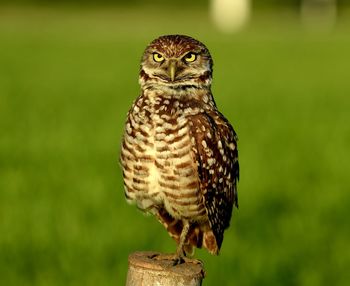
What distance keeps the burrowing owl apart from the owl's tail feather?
73 mm

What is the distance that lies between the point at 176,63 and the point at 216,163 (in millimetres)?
513

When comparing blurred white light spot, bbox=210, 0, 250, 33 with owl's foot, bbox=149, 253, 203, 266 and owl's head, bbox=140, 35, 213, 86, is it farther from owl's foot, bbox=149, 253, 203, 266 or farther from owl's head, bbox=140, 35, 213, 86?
owl's foot, bbox=149, 253, 203, 266

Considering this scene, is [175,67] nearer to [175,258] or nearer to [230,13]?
[175,258]

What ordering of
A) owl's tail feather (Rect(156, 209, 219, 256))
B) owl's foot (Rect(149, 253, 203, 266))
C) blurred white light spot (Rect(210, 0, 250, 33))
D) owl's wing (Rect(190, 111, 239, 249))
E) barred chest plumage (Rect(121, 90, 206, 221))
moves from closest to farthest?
owl's foot (Rect(149, 253, 203, 266))
barred chest plumage (Rect(121, 90, 206, 221))
owl's wing (Rect(190, 111, 239, 249))
owl's tail feather (Rect(156, 209, 219, 256))
blurred white light spot (Rect(210, 0, 250, 33))

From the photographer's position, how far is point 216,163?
184 inches

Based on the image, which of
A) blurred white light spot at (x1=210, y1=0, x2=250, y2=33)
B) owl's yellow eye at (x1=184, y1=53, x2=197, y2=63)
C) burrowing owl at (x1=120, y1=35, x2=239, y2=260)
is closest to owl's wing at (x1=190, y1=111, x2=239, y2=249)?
burrowing owl at (x1=120, y1=35, x2=239, y2=260)

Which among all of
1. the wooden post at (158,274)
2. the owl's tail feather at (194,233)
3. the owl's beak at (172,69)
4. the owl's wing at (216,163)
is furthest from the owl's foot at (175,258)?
the owl's beak at (172,69)

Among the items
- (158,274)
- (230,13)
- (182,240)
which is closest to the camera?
(158,274)

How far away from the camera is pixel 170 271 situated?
3.60 meters

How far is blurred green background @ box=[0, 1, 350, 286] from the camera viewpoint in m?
7.03
